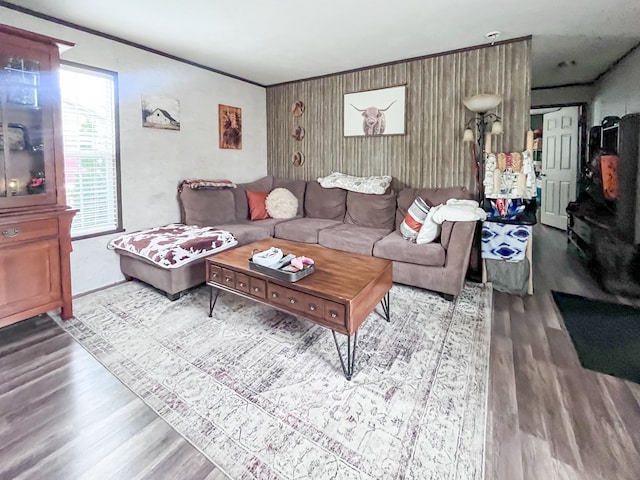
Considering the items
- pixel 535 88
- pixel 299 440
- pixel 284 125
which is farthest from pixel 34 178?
pixel 535 88

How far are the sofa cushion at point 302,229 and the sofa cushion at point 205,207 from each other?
0.65m

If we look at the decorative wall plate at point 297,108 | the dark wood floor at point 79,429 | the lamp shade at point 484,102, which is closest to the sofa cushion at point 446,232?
the lamp shade at point 484,102

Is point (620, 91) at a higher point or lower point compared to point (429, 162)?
higher

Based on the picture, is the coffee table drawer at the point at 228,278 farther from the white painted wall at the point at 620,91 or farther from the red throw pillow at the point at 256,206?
the white painted wall at the point at 620,91

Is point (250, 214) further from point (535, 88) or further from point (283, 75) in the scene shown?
point (535, 88)

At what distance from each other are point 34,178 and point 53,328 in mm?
1084

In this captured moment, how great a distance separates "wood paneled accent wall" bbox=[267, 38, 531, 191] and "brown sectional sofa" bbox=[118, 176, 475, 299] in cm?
32

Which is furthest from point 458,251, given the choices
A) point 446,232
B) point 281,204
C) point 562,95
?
point 562,95

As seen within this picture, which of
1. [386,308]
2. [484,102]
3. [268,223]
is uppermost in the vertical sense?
[484,102]

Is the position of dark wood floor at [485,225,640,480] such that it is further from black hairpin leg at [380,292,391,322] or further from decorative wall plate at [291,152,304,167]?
decorative wall plate at [291,152,304,167]

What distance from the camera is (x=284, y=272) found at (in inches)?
81.8

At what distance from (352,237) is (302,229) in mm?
659

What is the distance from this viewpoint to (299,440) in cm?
147

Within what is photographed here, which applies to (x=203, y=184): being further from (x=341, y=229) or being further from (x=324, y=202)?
(x=341, y=229)
